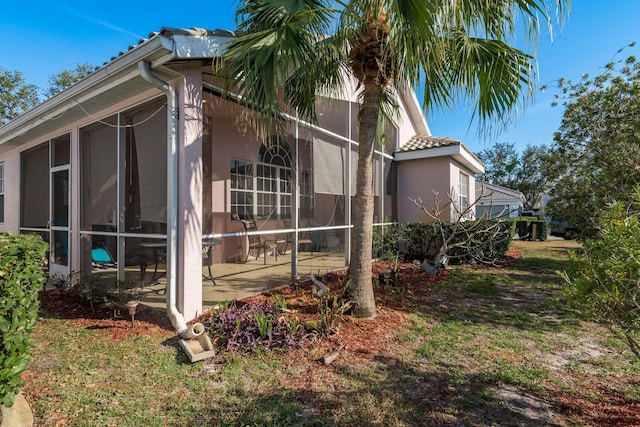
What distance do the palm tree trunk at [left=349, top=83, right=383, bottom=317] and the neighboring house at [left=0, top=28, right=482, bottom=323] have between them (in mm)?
1946

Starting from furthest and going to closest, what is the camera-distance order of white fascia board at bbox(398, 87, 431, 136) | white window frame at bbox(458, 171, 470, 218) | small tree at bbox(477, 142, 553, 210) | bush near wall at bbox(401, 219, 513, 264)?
small tree at bbox(477, 142, 553, 210) → white window frame at bbox(458, 171, 470, 218) → white fascia board at bbox(398, 87, 431, 136) → bush near wall at bbox(401, 219, 513, 264)

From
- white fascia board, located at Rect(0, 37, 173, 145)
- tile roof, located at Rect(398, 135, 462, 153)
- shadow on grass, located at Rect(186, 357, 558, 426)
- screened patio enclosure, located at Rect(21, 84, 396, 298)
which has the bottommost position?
shadow on grass, located at Rect(186, 357, 558, 426)

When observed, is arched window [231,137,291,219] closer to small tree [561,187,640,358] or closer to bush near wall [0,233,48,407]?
bush near wall [0,233,48,407]

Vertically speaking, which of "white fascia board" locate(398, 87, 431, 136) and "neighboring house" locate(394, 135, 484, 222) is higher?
"white fascia board" locate(398, 87, 431, 136)

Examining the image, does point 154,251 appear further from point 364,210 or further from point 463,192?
point 463,192

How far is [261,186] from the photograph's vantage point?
340 inches

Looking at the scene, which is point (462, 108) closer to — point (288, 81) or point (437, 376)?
point (288, 81)

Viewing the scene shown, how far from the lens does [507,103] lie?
477cm

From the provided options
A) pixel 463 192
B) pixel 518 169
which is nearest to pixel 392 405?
pixel 463 192

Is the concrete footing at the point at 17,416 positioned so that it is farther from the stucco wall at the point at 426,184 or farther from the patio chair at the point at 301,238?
the stucco wall at the point at 426,184

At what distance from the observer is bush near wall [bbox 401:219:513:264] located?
9.50m

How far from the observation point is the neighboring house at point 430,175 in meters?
10.5

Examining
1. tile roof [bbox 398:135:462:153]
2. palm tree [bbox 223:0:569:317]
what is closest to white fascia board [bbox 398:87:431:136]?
tile roof [bbox 398:135:462:153]

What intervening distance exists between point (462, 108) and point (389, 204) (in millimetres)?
6126
